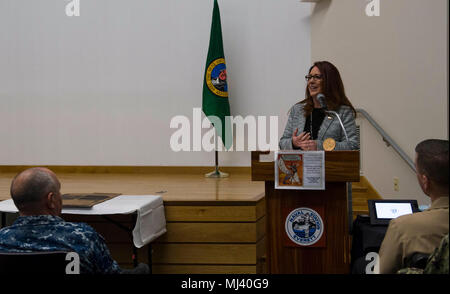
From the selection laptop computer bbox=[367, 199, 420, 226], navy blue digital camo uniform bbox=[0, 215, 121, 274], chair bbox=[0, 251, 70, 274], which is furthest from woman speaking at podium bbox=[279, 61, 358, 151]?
chair bbox=[0, 251, 70, 274]

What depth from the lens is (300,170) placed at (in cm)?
244

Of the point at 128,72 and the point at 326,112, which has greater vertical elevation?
the point at 128,72

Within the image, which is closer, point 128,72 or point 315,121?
point 315,121

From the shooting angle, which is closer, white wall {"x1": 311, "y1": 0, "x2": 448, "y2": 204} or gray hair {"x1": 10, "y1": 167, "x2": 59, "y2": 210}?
gray hair {"x1": 10, "y1": 167, "x2": 59, "y2": 210}

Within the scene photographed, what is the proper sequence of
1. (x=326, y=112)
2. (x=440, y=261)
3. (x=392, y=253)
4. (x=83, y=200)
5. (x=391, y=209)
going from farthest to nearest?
(x=83, y=200)
(x=326, y=112)
(x=391, y=209)
(x=392, y=253)
(x=440, y=261)

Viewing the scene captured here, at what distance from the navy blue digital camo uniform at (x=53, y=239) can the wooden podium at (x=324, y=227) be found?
91 centimetres

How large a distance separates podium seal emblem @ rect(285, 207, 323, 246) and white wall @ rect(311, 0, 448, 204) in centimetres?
149

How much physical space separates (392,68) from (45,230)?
339 cm

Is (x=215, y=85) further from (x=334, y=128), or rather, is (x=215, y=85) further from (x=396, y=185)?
(x=334, y=128)

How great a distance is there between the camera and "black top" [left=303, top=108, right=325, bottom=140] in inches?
118

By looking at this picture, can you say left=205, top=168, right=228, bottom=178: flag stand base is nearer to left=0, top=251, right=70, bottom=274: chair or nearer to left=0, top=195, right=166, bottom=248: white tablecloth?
left=0, top=195, right=166, bottom=248: white tablecloth

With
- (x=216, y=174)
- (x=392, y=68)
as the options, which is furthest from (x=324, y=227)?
(x=216, y=174)

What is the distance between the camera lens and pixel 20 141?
6184 millimetres

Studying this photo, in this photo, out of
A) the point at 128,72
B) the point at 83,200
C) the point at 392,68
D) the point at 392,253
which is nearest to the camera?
the point at 392,253
